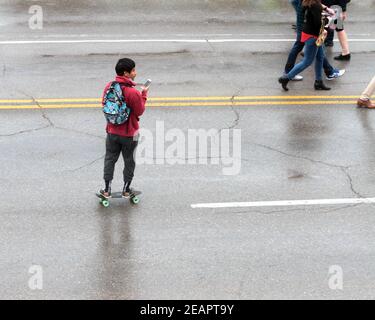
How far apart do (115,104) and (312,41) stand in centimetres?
517

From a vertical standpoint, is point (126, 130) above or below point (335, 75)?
above

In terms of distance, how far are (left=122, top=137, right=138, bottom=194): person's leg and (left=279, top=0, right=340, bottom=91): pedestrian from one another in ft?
15.2

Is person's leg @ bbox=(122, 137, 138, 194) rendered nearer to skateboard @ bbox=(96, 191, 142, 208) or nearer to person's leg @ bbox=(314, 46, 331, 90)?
skateboard @ bbox=(96, 191, 142, 208)

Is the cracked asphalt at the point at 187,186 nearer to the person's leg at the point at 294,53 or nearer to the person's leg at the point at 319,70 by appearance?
the person's leg at the point at 319,70

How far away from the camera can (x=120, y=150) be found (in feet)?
29.2

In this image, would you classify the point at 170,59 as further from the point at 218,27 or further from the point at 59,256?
the point at 59,256

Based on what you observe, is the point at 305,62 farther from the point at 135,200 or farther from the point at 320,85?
the point at 135,200

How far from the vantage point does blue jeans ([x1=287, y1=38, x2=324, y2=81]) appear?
12.6 metres

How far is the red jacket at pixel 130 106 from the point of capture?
8469mm

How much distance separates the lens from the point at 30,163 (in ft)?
32.8

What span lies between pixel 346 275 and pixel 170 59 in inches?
293
